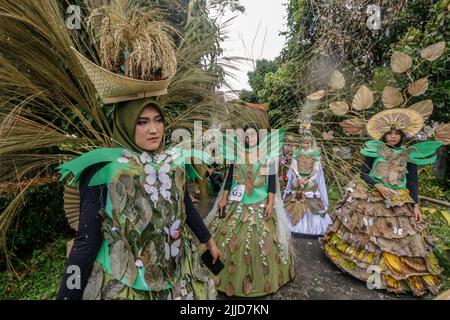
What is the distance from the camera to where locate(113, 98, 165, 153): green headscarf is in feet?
4.18

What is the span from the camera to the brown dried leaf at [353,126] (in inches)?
116

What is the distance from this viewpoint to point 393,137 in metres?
3.00

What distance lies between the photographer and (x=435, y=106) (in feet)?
12.2

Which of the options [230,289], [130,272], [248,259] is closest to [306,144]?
[248,259]

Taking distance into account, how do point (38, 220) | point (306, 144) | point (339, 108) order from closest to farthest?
1. point (339, 108)
2. point (38, 220)
3. point (306, 144)

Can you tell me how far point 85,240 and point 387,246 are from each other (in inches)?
119

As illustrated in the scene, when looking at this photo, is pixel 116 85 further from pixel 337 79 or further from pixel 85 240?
pixel 337 79

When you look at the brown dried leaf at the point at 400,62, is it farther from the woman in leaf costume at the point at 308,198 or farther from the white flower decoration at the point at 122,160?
the white flower decoration at the point at 122,160

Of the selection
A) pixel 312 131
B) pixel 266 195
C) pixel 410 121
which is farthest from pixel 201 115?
pixel 410 121

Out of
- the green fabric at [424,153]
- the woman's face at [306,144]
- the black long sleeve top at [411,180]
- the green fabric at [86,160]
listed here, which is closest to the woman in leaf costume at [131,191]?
the green fabric at [86,160]

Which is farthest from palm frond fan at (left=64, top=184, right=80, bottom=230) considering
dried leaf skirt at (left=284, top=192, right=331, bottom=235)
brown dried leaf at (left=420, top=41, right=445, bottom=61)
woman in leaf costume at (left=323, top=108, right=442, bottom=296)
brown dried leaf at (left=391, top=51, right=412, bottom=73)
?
dried leaf skirt at (left=284, top=192, right=331, bottom=235)

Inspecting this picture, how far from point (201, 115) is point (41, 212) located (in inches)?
116

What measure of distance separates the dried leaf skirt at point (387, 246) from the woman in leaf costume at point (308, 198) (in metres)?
1.24

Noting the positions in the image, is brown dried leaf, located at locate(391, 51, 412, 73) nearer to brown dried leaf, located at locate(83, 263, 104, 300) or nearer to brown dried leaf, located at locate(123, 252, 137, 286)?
brown dried leaf, located at locate(123, 252, 137, 286)
